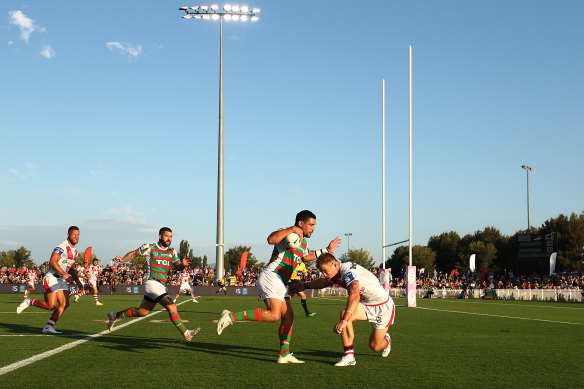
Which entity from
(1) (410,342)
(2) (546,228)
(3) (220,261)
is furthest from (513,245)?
(1) (410,342)

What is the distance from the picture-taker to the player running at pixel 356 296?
21.7 feet

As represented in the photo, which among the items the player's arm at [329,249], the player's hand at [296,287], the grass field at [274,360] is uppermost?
the player's arm at [329,249]

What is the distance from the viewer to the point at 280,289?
717 cm

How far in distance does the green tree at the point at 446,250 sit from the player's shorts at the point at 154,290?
3548 inches

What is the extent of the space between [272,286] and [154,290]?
2.62 meters

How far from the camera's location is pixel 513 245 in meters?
80.6

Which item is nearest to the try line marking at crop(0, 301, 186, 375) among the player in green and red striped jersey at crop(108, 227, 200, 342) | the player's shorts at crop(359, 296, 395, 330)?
the player in green and red striped jersey at crop(108, 227, 200, 342)

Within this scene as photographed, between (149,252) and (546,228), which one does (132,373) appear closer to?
(149,252)

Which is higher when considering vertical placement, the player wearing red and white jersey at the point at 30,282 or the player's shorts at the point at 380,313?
the player's shorts at the point at 380,313

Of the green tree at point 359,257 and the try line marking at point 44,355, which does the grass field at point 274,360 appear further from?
the green tree at point 359,257

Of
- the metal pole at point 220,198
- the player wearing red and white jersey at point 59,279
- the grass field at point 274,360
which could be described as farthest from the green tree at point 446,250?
the player wearing red and white jersey at point 59,279

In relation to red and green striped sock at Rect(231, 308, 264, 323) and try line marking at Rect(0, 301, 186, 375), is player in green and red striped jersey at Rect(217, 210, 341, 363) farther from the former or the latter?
try line marking at Rect(0, 301, 186, 375)

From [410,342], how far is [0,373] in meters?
6.57

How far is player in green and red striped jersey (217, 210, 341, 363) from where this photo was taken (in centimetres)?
695
